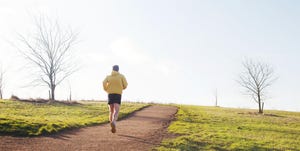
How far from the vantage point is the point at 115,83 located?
1562 cm

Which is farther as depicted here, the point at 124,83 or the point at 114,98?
the point at 124,83

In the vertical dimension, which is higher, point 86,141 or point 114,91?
point 114,91

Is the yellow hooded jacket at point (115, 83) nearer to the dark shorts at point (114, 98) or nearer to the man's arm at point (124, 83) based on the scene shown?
the man's arm at point (124, 83)

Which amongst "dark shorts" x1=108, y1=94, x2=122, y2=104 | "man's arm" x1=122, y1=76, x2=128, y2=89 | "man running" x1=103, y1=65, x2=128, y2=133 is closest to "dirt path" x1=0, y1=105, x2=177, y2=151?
"man running" x1=103, y1=65, x2=128, y2=133

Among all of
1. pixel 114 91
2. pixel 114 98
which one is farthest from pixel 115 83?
pixel 114 98

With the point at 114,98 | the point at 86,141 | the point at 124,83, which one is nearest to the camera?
the point at 86,141

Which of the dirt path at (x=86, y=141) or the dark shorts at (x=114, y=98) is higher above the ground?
the dark shorts at (x=114, y=98)

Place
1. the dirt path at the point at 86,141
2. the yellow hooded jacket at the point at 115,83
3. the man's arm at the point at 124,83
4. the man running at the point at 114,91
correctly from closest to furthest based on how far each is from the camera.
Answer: the dirt path at the point at 86,141 → the man running at the point at 114,91 → the yellow hooded jacket at the point at 115,83 → the man's arm at the point at 124,83

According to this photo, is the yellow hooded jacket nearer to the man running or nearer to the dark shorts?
the man running

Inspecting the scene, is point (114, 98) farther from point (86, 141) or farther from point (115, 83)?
point (86, 141)

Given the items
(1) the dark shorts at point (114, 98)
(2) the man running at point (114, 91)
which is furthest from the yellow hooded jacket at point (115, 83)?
(1) the dark shorts at point (114, 98)

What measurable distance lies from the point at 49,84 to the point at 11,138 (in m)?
37.1

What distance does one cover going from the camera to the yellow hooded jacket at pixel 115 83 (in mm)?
15609

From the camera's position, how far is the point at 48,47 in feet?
169
